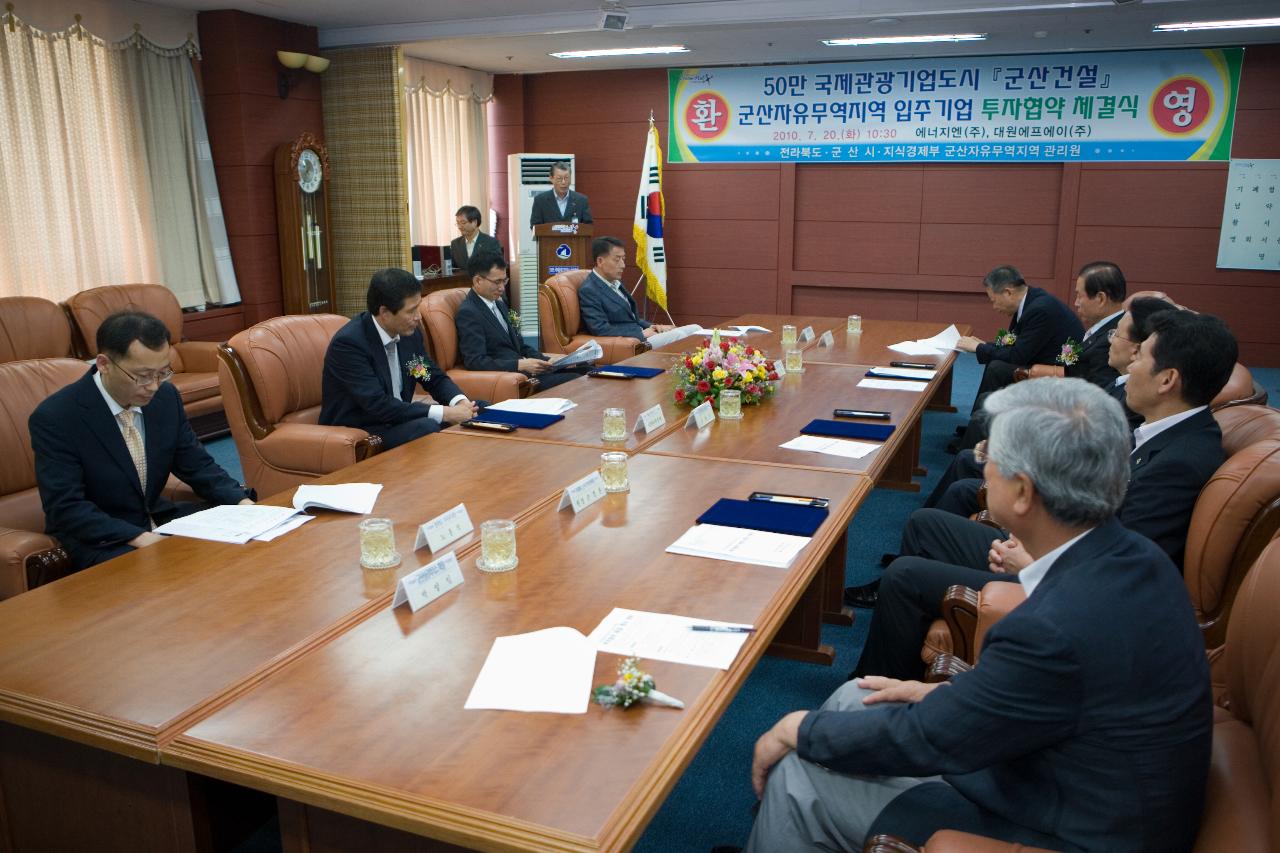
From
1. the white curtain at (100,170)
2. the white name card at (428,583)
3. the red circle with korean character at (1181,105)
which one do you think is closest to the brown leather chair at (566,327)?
the white curtain at (100,170)

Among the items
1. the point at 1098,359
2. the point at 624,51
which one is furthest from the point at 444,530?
the point at 624,51

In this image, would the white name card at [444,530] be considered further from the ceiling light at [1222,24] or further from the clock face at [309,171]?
the ceiling light at [1222,24]

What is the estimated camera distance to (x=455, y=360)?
17.1ft

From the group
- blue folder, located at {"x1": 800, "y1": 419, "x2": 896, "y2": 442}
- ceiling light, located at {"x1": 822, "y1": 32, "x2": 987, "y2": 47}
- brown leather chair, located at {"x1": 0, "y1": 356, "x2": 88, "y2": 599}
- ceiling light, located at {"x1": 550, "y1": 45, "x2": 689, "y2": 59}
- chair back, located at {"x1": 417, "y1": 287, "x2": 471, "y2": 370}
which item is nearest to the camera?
brown leather chair, located at {"x1": 0, "y1": 356, "x2": 88, "y2": 599}

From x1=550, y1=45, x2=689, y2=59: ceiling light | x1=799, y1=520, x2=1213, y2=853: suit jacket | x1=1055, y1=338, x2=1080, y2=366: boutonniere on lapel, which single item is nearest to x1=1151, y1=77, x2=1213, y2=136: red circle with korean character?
x1=550, y1=45, x2=689, y2=59: ceiling light

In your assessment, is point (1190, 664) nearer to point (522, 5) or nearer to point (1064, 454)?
point (1064, 454)

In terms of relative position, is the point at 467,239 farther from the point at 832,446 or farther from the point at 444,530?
the point at 444,530

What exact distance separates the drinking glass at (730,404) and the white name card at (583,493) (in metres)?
1.05

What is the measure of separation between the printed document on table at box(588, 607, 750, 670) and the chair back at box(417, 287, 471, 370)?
3.32 meters

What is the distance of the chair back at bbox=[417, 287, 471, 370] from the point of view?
504 centimetres

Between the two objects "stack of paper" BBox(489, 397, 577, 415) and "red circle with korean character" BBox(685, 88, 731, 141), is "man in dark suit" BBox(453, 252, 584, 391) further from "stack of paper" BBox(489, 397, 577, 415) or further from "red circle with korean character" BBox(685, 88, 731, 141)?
"red circle with korean character" BBox(685, 88, 731, 141)

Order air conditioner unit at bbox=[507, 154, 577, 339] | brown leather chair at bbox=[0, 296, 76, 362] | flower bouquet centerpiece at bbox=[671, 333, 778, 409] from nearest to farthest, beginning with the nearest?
flower bouquet centerpiece at bbox=[671, 333, 778, 409]
brown leather chair at bbox=[0, 296, 76, 362]
air conditioner unit at bbox=[507, 154, 577, 339]

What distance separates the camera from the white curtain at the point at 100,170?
5797 mm

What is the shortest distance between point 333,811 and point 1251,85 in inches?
360
